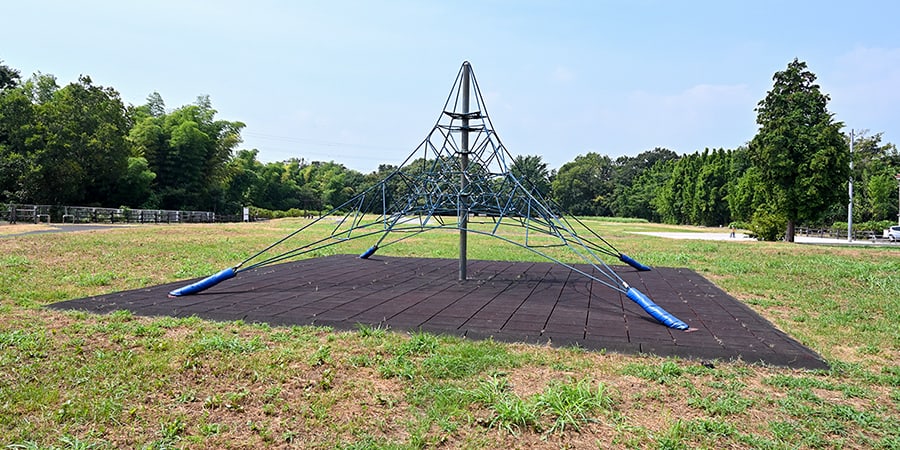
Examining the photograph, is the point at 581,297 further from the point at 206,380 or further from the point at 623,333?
the point at 206,380

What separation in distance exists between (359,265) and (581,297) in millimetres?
4097

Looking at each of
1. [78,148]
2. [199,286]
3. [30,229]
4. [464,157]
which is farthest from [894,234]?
[78,148]

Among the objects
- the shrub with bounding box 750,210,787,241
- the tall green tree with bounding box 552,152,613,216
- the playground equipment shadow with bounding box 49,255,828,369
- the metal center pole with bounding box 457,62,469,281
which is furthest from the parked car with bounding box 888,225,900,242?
the tall green tree with bounding box 552,152,613,216

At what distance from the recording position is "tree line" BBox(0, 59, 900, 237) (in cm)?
1731

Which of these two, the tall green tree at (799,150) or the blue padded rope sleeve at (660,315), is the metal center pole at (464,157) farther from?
the tall green tree at (799,150)

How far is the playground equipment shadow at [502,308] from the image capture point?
13.0 feet

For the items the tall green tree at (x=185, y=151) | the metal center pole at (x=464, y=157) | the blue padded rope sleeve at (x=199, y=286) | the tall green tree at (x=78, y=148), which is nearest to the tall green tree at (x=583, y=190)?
the tall green tree at (x=185, y=151)

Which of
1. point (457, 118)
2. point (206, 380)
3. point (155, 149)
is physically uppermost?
point (155, 149)

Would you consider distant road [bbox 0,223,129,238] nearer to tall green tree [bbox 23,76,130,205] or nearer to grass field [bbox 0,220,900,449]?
tall green tree [bbox 23,76,130,205]

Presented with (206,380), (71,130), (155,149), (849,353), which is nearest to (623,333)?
(849,353)

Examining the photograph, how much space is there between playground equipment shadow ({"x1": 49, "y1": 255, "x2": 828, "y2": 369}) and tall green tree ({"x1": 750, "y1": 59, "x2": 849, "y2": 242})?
40.6 feet

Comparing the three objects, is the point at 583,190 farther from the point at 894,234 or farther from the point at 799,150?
the point at 799,150

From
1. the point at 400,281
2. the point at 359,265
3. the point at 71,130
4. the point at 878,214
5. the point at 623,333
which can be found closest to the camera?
the point at 623,333

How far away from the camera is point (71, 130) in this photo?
24.6 m
